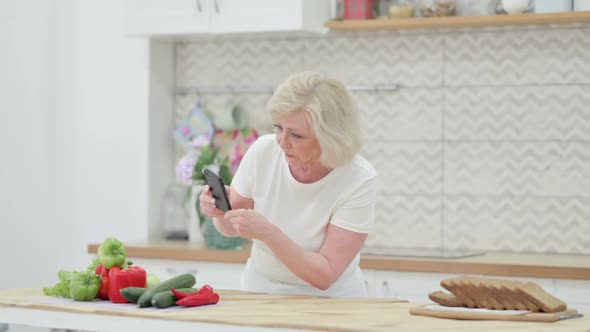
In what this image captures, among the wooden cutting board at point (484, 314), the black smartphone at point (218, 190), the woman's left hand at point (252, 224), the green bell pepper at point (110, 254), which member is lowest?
the wooden cutting board at point (484, 314)

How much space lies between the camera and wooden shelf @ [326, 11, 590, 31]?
4086 millimetres

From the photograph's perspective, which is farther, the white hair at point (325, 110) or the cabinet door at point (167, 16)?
the cabinet door at point (167, 16)

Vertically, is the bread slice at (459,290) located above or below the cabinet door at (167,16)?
below

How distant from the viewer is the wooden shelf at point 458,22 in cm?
409

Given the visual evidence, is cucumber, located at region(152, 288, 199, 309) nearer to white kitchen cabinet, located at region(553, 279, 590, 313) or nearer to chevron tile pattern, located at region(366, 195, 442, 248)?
white kitchen cabinet, located at region(553, 279, 590, 313)

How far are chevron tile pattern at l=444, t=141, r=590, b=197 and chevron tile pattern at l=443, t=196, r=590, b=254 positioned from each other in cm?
4

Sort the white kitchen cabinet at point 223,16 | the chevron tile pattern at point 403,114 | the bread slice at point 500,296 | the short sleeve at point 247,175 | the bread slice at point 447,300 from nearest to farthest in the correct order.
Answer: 1. the bread slice at point 500,296
2. the bread slice at point 447,300
3. the short sleeve at point 247,175
4. the white kitchen cabinet at point 223,16
5. the chevron tile pattern at point 403,114

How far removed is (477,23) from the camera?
13.9 ft

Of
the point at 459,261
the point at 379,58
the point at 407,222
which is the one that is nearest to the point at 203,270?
the point at 407,222

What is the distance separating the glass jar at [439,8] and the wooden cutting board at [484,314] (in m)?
2.00

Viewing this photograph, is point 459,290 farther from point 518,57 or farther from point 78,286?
point 518,57

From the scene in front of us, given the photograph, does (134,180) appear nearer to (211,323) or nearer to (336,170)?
(336,170)

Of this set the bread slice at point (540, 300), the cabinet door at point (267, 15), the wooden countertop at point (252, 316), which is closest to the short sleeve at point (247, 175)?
the wooden countertop at point (252, 316)

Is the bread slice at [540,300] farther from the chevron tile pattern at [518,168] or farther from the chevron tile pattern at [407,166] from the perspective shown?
the chevron tile pattern at [407,166]
